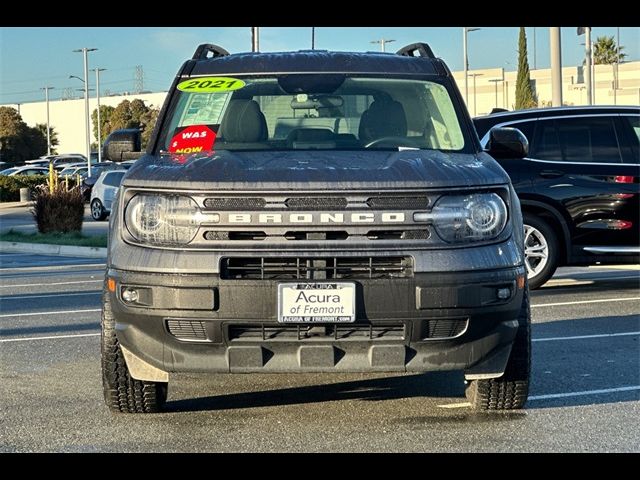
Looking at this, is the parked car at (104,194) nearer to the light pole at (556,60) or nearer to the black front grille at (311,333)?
the light pole at (556,60)

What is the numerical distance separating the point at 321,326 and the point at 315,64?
218 cm

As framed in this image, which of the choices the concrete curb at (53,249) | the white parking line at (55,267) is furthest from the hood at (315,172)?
the concrete curb at (53,249)

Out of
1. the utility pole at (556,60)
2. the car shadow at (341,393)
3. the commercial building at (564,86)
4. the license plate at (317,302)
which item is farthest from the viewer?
the commercial building at (564,86)

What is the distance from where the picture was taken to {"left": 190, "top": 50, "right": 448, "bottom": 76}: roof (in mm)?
6773

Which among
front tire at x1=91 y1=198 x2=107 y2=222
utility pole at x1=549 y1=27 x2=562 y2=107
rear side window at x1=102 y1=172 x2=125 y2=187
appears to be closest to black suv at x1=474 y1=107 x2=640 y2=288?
utility pole at x1=549 y1=27 x2=562 y2=107

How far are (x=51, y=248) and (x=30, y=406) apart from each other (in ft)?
49.8

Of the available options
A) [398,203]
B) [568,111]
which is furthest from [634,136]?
[398,203]

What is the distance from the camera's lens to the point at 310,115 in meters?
6.55

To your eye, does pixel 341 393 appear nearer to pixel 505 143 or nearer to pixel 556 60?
pixel 505 143

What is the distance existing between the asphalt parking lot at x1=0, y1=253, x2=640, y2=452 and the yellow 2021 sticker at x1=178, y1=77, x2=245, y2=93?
5.70 ft

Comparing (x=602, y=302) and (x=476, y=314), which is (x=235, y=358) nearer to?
(x=476, y=314)

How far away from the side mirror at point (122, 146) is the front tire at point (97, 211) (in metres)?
24.8

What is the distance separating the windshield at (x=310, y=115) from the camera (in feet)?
21.0

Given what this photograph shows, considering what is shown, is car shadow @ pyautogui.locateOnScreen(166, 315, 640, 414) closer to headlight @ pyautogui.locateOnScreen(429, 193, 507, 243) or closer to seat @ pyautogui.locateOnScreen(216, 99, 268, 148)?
headlight @ pyautogui.locateOnScreen(429, 193, 507, 243)
